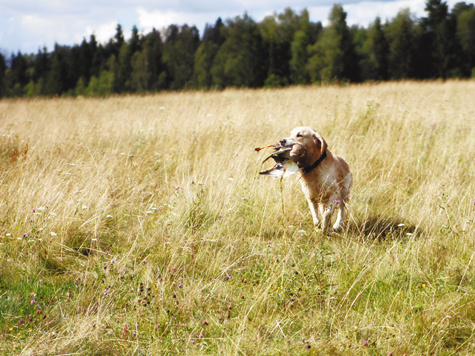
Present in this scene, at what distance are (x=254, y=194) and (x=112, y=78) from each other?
141 feet

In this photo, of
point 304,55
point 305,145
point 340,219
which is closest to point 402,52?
point 304,55

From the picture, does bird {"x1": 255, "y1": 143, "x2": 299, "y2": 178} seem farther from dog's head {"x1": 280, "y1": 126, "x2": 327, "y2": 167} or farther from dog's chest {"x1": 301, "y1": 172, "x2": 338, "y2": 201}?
dog's chest {"x1": 301, "y1": 172, "x2": 338, "y2": 201}

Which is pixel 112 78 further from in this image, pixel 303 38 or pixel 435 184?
pixel 435 184

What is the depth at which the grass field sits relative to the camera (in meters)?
2.18

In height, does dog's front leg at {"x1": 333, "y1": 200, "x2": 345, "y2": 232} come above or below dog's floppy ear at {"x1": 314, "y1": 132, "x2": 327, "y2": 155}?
below

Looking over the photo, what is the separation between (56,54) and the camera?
51.8 metres

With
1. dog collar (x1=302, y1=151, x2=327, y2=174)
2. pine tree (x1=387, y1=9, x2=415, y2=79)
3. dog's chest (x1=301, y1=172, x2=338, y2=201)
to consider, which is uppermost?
pine tree (x1=387, y1=9, x2=415, y2=79)

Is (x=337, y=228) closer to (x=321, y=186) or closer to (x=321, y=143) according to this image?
(x=321, y=186)

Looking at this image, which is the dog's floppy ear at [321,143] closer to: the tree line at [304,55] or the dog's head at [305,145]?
the dog's head at [305,145]

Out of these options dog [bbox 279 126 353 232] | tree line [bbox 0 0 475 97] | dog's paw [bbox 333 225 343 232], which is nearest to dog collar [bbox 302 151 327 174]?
dog [bbox 279 126 353 232]

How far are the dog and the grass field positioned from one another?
211 millimetres

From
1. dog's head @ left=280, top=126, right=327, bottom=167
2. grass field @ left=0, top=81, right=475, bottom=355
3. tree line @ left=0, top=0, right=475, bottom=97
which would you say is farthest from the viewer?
tree line @ left=0, top=0, right=475, bottom=97

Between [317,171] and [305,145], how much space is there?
28cm

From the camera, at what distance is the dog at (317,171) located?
331 cm
